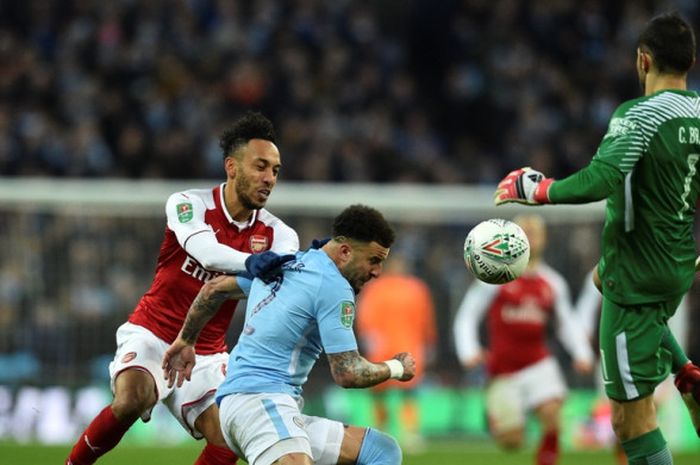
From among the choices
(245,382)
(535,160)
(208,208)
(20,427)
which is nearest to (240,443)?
(245,382)

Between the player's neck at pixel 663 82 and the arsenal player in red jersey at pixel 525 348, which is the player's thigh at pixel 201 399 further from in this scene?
the arsenal player in red jersey at pixel 525 348

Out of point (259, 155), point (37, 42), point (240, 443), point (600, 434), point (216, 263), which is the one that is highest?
point (37, 42)

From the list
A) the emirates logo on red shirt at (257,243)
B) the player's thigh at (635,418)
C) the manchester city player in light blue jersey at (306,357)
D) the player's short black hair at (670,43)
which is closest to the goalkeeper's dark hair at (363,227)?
the manchester city player in light blue jersey at (306,357)

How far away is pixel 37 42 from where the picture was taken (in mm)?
18453

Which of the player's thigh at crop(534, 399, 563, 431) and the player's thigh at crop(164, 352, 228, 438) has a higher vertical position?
Result: the player's thigh at crop(164, 352, 228, 438)

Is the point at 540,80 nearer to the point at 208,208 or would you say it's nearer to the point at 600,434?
the point at 600,434

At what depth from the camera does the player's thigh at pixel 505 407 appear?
36.9 feet

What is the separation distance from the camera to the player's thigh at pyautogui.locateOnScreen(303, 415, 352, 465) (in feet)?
19.7

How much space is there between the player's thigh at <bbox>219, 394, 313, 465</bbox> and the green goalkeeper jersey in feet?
5.18

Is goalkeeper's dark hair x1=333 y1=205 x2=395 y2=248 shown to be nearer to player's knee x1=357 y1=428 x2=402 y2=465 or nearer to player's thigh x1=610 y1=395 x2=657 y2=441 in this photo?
player's knee x1=357 y1=428 x2=402 y2=465

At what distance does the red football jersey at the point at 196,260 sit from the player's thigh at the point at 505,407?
4546 millimetres

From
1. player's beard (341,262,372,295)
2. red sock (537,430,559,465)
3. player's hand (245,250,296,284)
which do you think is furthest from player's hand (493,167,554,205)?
red sock (537,430,559,465)

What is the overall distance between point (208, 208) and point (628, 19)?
14.3m

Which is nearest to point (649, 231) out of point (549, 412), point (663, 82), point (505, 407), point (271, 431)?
point (663, 82)
